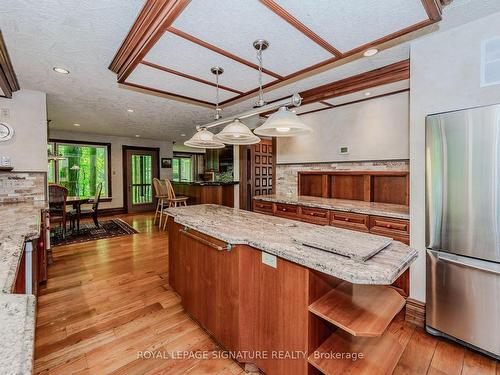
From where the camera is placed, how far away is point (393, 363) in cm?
120

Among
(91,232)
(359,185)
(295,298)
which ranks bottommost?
(91,232)

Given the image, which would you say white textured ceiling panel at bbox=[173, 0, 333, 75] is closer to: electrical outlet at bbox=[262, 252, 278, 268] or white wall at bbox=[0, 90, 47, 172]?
electrical outlet at bbox=[262, 252, 278, 268]

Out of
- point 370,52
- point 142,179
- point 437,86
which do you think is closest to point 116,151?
point 142,179

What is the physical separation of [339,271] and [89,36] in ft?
7.82

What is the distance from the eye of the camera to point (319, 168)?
12.4ft

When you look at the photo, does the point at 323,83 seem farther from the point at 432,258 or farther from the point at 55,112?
the point at 55,112

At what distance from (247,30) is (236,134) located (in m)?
0.76

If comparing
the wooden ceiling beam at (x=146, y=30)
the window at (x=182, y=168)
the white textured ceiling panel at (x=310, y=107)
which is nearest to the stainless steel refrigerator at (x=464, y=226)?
the white textured ceiling panel at (x=310, y=107)

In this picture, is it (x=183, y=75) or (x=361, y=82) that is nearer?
(x=183, y=75)

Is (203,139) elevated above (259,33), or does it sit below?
below

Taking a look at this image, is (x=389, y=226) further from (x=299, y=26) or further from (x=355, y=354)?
(x=299, y=26)

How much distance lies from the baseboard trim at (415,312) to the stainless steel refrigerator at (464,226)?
126mm

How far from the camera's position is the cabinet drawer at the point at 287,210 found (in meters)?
3.26

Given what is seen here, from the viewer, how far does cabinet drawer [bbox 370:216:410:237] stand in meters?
2.22
